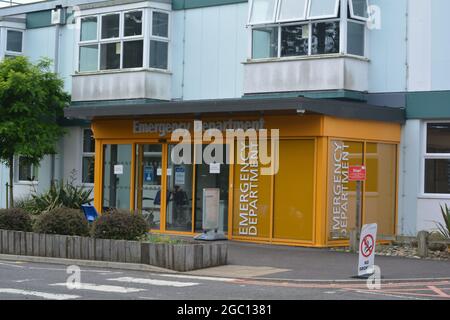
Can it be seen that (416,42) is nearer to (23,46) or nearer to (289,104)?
(289,104)

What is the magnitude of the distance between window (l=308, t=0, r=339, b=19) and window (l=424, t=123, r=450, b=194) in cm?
398

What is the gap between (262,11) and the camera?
23062 mm

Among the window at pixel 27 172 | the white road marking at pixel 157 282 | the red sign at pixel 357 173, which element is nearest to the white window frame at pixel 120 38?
the window at pixel 27 172

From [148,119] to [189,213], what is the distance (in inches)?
117

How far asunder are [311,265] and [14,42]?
17.7m

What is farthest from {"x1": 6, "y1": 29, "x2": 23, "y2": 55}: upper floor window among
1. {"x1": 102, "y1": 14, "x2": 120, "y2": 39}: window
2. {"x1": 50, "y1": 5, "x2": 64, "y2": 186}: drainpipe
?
{"x1": 102, "y1": 14, "x2": 120, "y2": 39}: window

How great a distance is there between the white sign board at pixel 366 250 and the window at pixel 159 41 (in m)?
12.5

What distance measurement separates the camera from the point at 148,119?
23.4 meters

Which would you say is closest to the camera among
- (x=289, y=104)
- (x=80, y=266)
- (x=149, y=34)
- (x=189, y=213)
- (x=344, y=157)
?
(x=80, y=266)

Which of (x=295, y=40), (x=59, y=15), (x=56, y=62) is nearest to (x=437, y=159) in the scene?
(x=295, y=40)

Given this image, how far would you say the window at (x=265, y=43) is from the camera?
2297 centimetres

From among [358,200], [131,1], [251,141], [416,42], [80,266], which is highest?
[131,1]

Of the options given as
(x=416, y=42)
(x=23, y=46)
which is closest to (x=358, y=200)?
(x=416, y=42)

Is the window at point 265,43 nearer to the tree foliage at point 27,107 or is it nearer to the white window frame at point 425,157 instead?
the white window frame at point 425,157
